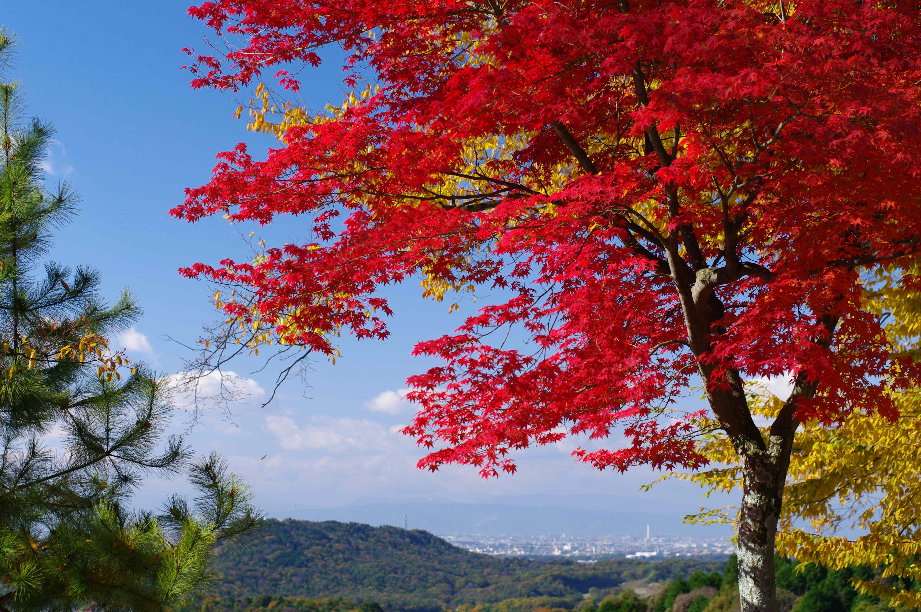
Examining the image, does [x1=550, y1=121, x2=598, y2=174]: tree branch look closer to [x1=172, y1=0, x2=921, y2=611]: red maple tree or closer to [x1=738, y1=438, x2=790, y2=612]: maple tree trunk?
[x1=172, y1=0, x2=921, y2=611]: red maple tree

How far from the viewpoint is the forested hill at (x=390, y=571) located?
3244 cm

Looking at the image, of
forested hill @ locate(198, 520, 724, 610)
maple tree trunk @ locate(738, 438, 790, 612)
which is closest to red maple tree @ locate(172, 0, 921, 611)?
maple tree trunk @ locate(738, 438, 790, 612)

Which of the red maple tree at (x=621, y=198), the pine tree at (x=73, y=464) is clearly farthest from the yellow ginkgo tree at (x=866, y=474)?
the pine tree at (x=73, y=464)

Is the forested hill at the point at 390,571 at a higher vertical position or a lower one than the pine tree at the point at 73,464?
lower

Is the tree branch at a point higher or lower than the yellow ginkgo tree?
higher

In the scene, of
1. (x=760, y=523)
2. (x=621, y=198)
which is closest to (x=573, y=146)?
(x=621, y=198)

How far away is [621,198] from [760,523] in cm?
267

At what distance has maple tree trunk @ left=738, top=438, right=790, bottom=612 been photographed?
5555 millimetres

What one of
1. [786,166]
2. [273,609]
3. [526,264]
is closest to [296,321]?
[526,264]

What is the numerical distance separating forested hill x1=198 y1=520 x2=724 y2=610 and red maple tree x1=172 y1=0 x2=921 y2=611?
24.2 m

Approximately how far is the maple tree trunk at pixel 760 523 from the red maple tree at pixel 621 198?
0.02 m

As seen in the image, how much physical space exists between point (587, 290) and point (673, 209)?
836 mm

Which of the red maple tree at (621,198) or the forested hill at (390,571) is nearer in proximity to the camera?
the red maple tree at (621,198)

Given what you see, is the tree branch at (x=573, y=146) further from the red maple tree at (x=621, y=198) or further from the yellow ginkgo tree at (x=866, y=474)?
the yellow ginkgo tree at (x=866, y=474)
